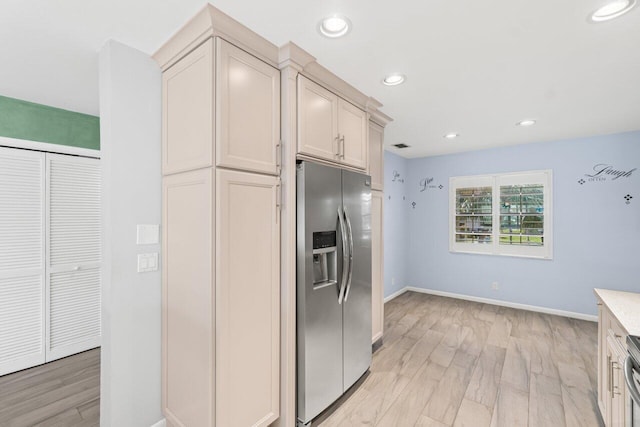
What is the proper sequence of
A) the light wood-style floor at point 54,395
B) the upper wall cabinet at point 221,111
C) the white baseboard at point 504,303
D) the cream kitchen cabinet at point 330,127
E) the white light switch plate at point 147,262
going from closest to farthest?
the upper wall cabinet at point 221,111 < the white light switch plate at point 147,262 < the cream kitchen cabinet at point 330,127 < the light wood-style floor at point 54,395 < the white baseboard at point 504,303

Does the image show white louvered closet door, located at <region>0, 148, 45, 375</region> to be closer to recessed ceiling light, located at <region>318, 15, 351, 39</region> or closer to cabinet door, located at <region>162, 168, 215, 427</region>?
cabinet door, located at <region>162, 168, 215, 427</region>

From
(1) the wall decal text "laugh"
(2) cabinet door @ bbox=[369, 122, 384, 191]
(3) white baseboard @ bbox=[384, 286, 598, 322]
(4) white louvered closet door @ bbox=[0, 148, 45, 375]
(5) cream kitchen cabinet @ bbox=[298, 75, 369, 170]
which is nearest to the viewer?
(5) cream kitchen cabinet @ bbox=[298, 75, 369, 170]

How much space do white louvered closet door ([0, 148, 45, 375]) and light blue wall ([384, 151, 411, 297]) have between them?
169 inches

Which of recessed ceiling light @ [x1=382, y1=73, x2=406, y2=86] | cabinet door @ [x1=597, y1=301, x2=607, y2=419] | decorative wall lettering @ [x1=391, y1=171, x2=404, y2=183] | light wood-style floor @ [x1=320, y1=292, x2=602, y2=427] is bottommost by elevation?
light wood-style floor @ [x1=320, y1=292, x2=602, y2=427]

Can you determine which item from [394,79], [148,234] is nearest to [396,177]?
[394,79]

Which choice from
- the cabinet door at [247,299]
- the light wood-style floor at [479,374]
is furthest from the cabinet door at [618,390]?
the cabinet door at [247,299]

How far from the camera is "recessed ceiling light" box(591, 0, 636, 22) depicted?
4.76 feet

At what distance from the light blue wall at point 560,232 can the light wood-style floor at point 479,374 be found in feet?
1.76

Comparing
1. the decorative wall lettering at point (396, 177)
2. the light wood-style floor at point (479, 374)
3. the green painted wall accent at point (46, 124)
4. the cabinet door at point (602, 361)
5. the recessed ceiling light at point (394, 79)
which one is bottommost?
the light wood-style floor at point (479, 374)

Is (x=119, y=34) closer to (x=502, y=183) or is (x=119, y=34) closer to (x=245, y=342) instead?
(x=245, y=342)

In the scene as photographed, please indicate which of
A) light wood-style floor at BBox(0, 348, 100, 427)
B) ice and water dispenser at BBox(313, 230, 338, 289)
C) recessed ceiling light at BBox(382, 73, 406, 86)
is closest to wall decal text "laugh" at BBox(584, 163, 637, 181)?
recessed ceiling light at BBox(382, 73, 406, 86)

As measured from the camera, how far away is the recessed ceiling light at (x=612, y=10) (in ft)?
4.76

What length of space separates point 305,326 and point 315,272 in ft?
1.25

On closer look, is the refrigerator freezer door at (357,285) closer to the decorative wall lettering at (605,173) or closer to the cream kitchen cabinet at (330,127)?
the cream kitchen cabinet at (330,127)
